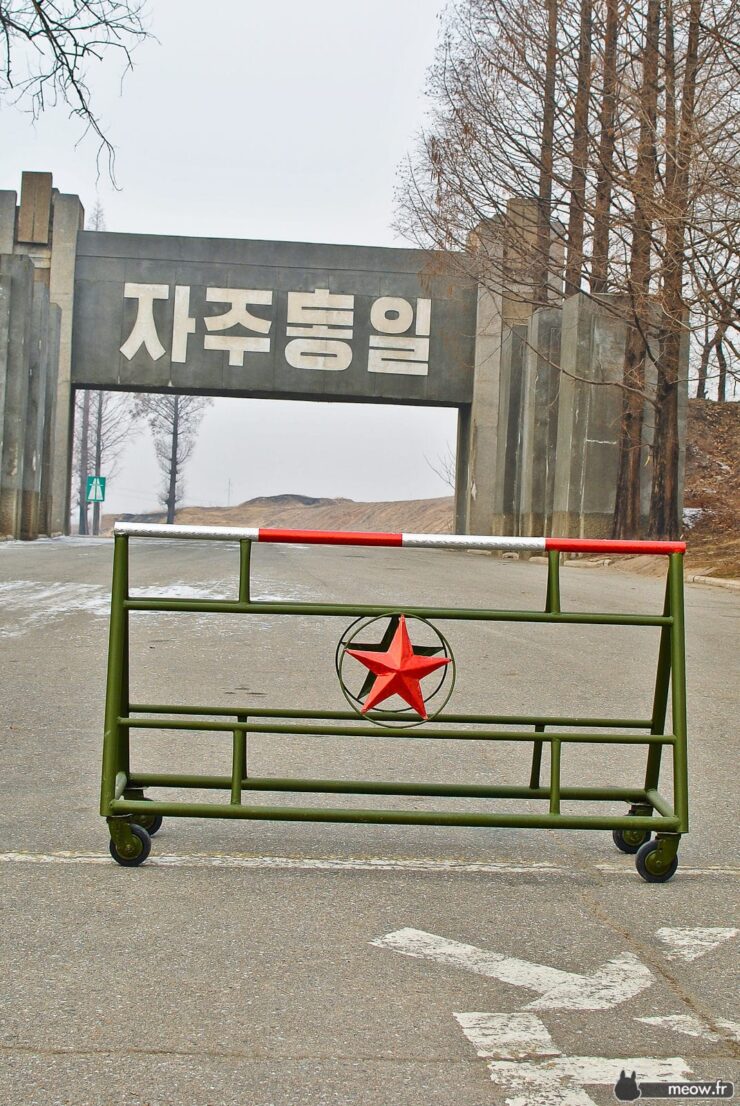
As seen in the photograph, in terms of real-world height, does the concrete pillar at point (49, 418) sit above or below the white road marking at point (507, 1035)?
above

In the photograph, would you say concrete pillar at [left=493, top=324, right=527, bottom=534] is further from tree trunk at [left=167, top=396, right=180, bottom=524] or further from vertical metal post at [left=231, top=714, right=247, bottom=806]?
tree trunk at [left=167, top=396, right=180, bottom=524]

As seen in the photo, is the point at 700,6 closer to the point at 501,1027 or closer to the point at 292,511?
the point at 501,1027

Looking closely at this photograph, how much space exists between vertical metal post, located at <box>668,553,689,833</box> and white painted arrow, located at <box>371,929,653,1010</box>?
87cm

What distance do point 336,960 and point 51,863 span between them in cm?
140

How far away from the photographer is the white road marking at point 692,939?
3.91m

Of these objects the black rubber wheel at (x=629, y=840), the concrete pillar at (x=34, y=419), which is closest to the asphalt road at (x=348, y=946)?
the black rubber wheel at (x=629, y=840)

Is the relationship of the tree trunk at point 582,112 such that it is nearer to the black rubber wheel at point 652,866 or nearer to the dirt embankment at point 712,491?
the dirt embankment at point 712,491

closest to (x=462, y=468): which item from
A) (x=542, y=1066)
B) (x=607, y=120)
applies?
(x=607, y=120)

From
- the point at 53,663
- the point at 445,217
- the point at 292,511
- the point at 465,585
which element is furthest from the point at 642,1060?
the point at 292,511

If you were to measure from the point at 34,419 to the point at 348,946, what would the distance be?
37.9 m

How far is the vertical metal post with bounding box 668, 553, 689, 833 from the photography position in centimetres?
462

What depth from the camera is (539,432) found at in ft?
131

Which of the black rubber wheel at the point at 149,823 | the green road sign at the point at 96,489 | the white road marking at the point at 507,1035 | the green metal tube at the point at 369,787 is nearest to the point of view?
the white road marking at the point at 507,1035

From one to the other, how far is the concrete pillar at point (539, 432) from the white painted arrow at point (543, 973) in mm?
35417
